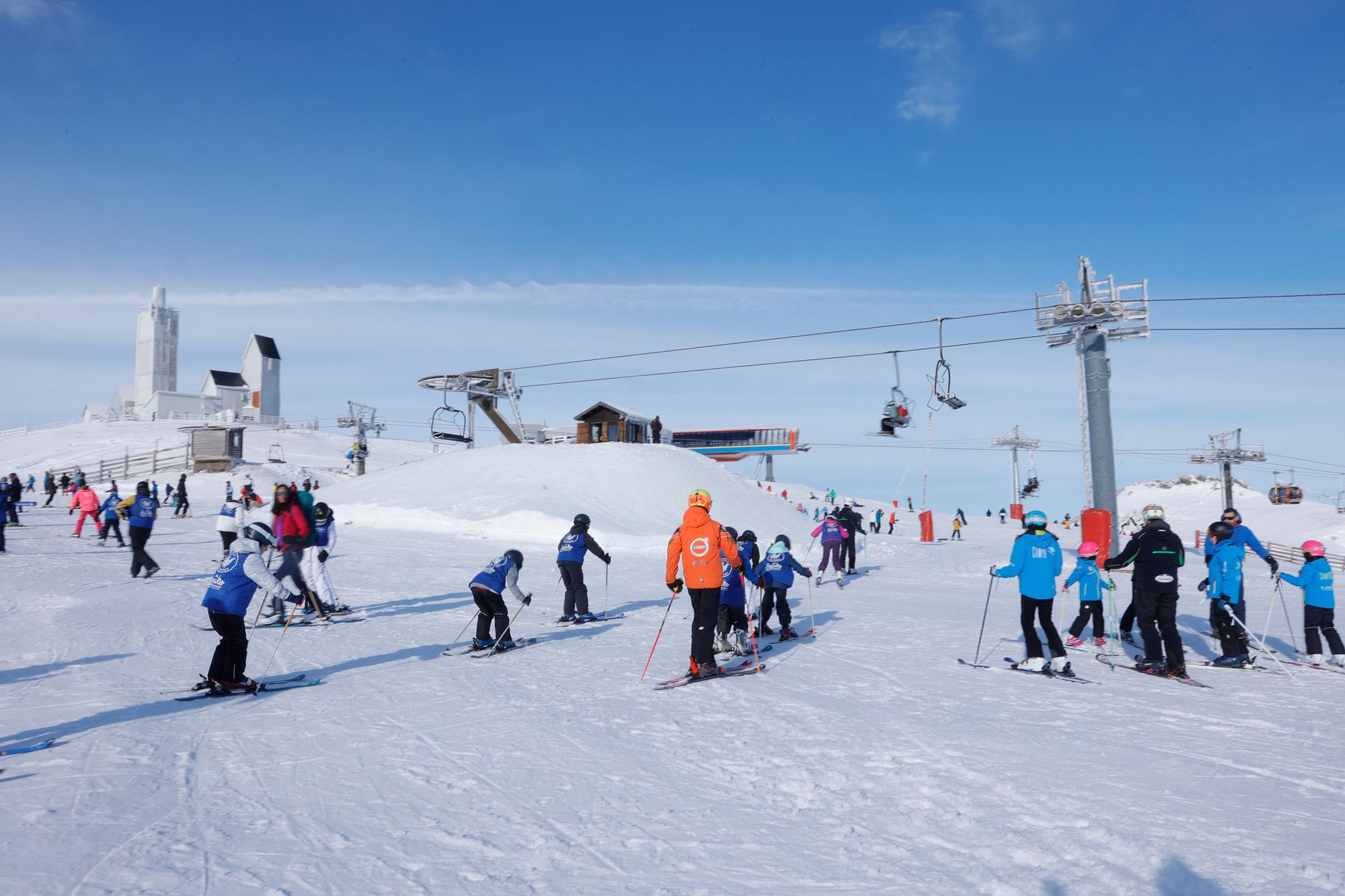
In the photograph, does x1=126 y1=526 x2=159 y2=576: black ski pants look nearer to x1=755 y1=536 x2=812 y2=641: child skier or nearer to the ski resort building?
x1=755 y1=536 x2=812 y2=641: child skier

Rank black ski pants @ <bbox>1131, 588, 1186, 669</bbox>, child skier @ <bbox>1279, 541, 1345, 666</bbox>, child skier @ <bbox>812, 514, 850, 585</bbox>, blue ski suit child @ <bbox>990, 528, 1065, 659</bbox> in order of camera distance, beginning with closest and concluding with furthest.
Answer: blue ski suit child @ <bbox>990, 528, 1065, 659</bbox>, black ski pants @ <bbox>1131, 588, 1186, 669</bbox>, child skier @ <bbox>1279, 541, 1345, 666</bbox>, child skier @ <bbox>812, 514, 850, 585</bbox>

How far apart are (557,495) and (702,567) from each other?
23.1 m

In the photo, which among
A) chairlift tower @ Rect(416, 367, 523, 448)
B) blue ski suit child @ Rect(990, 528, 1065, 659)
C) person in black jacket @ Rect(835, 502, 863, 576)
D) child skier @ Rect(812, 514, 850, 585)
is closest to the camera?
blue ski suit child @ Rect(990, 528, 1065, 659)

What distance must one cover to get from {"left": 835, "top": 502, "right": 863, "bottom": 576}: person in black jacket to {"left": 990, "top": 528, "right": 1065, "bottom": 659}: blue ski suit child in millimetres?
10006

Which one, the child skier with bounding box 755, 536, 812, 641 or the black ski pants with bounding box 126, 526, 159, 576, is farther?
the black ski pants with bounding box 126, 526, 159, 576

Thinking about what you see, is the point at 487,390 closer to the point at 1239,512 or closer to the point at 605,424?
the point at 605,424

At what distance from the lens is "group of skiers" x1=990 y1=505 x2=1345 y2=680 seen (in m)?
8.52

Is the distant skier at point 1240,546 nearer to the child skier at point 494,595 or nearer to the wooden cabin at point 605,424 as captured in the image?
the child skier at point 494,595

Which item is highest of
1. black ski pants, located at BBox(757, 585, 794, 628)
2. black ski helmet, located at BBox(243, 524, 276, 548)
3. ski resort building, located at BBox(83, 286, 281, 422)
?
ski resort building, located at BBox(83, 286, 281, 422)

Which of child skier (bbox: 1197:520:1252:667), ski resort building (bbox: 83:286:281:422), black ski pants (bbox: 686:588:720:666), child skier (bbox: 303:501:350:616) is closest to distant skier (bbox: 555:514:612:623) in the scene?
child skier (bbox: 303:501:350:616)

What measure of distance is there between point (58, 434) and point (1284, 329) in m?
81.1

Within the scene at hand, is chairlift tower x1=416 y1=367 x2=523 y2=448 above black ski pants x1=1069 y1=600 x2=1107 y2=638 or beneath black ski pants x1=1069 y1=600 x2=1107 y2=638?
above

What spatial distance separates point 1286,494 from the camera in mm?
57125

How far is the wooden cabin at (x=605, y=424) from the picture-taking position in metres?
47.1
